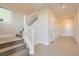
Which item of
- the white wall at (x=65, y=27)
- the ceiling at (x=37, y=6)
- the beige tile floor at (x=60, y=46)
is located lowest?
the beige tile floor at (x=60, y=46)

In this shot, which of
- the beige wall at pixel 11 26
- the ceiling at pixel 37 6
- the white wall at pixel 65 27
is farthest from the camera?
the beige wall at pixel 11 26

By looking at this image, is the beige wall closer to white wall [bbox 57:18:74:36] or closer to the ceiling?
the ceiling

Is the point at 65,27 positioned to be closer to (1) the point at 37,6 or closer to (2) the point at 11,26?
(1) the point at 37,6

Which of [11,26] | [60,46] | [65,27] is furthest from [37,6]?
[11,26]

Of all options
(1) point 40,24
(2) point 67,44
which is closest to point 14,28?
(1) point 40,24

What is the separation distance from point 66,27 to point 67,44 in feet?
1.22

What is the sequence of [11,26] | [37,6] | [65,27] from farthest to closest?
[11,26]
[65,27]
[37,6]

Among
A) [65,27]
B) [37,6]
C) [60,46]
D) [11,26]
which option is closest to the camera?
[37,6]

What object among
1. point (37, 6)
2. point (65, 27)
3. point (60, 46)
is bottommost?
point (60, 46)

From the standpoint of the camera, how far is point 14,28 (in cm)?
278

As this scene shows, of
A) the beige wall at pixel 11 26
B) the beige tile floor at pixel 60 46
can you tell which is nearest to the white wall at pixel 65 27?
the beige tile floor at pixel 60 46

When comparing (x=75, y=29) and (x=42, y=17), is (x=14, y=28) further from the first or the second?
(x=75, y=29)

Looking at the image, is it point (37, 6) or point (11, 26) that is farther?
point (11, 26)

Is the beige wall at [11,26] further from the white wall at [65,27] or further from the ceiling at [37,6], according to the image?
the white wall at [65,27]
